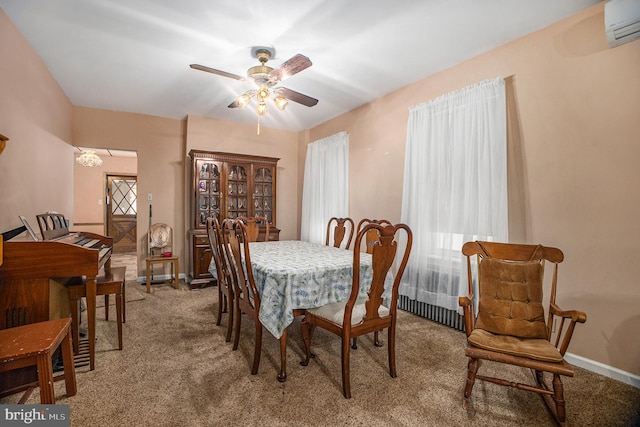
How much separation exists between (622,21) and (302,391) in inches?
118

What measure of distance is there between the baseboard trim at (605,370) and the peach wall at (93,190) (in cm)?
841

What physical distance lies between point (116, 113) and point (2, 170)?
2588 mm

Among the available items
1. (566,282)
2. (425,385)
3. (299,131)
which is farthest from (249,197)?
(566,282)

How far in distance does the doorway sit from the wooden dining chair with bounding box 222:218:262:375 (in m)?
6.44

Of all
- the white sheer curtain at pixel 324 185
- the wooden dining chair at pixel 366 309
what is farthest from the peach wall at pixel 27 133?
the white sheer curtain at pixel 324 185

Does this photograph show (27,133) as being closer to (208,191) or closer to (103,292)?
(103,292)

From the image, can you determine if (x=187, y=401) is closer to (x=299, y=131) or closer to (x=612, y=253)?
(x=612, y=253)

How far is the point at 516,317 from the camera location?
6.42ft

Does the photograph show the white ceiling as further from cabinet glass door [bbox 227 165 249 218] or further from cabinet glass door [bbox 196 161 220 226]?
cabinet glass door [bbox 227 165 249 218]

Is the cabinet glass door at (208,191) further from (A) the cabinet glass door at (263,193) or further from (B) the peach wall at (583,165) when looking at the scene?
(B) the peach wall at (583,165)

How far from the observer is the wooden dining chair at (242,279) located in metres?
1.99

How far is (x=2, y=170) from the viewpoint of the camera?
2.20 metres

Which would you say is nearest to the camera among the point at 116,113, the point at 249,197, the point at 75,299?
the point at 75,299

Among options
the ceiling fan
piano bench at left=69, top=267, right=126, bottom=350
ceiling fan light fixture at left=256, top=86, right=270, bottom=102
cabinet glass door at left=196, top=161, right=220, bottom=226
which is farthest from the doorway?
ceiling fan light fixture at left=256, top=86, right=270, bottom=102
